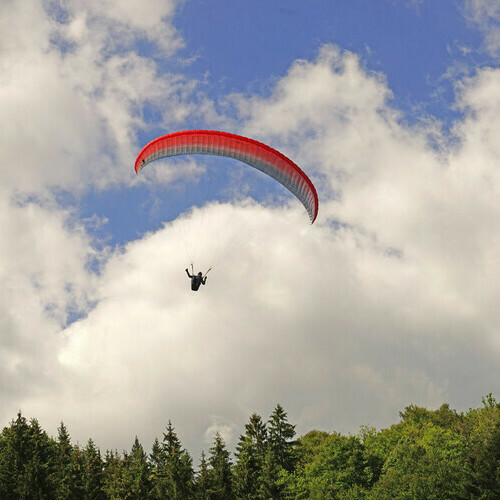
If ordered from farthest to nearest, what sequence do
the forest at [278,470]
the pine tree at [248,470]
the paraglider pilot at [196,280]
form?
the pine tree at [248,470]
the forest at [278,470]
the paraglider pilot at [196,280]

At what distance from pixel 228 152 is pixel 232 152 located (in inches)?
8.9

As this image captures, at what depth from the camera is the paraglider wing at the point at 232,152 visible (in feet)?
116

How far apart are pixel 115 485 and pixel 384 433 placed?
37423 mm

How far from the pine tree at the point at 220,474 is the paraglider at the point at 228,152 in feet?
80.8

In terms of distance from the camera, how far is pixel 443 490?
145 ft

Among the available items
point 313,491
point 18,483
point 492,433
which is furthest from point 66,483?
point 492,433

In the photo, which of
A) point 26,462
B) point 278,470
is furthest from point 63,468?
point 278,470

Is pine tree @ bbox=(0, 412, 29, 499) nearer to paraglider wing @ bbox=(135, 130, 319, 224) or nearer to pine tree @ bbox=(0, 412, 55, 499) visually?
pine tree @ bbox=(0, 412, 55, 499)

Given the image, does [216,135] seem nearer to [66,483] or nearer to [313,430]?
[66,483]

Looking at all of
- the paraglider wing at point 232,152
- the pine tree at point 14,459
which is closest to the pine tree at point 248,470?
the pine tree at point 14,459

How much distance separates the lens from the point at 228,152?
35.8m

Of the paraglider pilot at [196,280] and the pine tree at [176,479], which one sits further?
the pine tree at [176,479]

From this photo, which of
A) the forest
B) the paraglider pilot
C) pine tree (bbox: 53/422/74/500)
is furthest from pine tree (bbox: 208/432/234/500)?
the paraglider pilot

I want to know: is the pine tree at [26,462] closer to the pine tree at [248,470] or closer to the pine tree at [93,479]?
the pine tree at [93,479]
